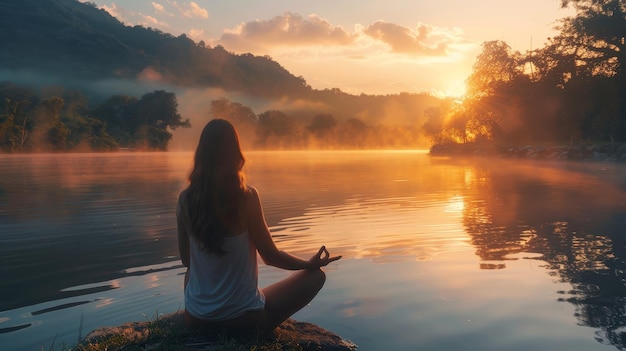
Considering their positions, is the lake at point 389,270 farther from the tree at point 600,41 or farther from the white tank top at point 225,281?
the tree at point 600,41

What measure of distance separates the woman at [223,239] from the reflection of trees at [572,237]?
313cm

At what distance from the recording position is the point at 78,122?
89.9 meters

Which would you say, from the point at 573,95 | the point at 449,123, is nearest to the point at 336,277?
the point at 573,95

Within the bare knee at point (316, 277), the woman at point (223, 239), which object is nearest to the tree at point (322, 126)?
the bare knee at point (316, 277)

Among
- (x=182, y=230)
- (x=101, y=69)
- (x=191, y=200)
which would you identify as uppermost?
(x=101, y=69)

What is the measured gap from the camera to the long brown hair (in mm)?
3898

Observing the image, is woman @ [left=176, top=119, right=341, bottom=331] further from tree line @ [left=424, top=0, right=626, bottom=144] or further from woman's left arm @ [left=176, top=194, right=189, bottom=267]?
tree line @ [left=424, top=0, right=626, bottom=144]

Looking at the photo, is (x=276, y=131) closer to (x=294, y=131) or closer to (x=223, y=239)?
(x=294, y=131)

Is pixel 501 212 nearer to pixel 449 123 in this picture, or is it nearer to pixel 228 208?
pixel 228 208

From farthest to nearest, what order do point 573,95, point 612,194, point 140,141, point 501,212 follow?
point 140,141 → point 573,95 → point 612,194 → point 501,212

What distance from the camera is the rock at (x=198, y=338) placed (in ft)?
12.8

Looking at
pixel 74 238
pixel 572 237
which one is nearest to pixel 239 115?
pixel 74 238

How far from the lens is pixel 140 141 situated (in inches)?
4156

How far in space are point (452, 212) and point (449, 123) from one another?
58.7 m
